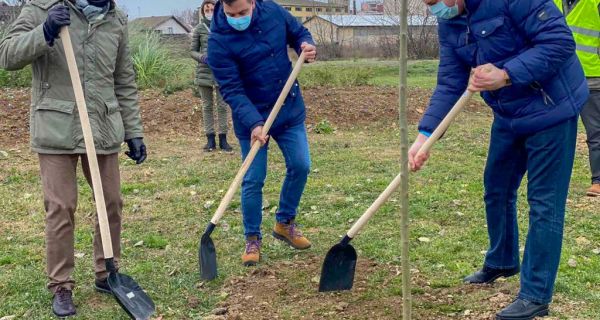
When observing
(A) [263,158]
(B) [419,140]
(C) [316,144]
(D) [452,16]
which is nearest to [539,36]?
(D) [452,16]

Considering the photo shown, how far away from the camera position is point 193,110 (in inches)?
492

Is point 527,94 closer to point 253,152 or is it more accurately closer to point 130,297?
point 253,152

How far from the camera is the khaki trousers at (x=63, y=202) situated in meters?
3.99

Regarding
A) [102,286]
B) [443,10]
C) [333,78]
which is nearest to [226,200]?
[102,286]

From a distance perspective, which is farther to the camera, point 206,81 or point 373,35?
point 373,35

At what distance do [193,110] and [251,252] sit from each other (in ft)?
25.8

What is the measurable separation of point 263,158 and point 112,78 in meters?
1.23

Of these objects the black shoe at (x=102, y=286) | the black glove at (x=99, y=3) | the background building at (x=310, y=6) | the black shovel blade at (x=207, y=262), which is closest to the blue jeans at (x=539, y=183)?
the black shovel blade at (x=207, y=262)

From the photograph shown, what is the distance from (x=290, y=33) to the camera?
4.92 meters

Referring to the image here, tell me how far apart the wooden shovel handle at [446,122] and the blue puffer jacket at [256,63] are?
1.40m

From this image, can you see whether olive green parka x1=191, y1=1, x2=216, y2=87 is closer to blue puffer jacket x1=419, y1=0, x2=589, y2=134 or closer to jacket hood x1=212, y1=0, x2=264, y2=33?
jacket hood x1=212, y1=0, x2=264, y2=33

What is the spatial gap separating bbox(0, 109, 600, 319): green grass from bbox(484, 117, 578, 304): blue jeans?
40 cm

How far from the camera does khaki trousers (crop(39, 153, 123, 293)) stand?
3.99 metres

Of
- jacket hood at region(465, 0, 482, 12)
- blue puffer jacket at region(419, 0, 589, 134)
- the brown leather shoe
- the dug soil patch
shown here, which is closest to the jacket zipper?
blue puffer jacket at region(419, 0, 589, 134)
